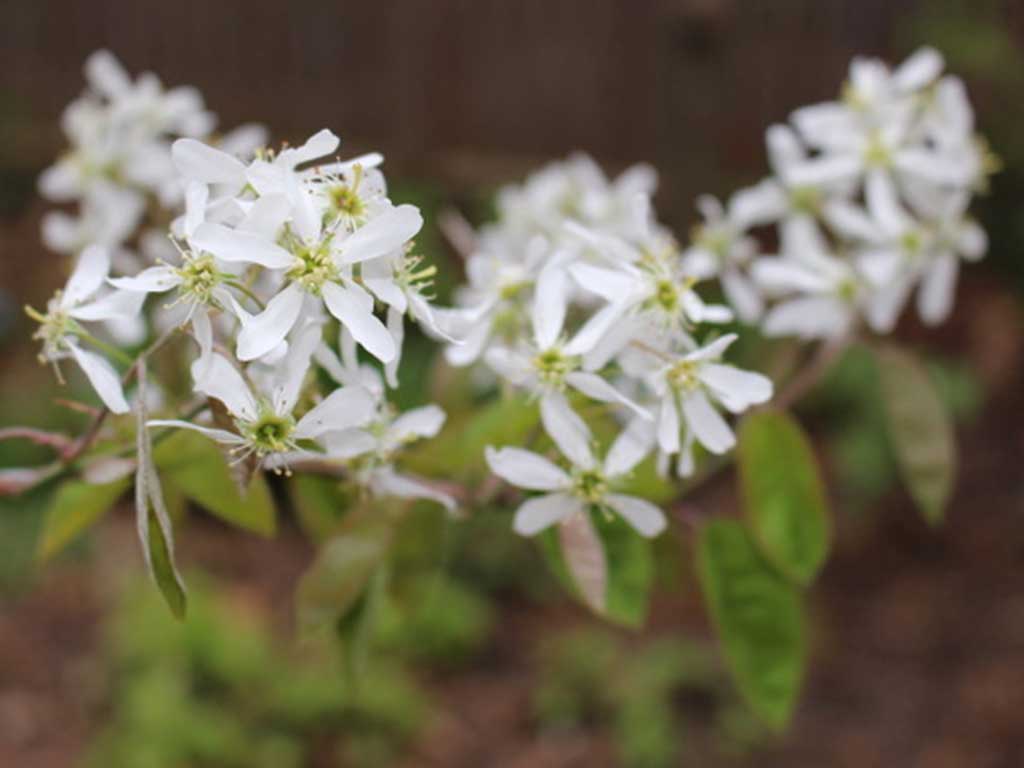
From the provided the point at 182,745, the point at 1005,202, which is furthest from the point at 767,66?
the point at 182,745

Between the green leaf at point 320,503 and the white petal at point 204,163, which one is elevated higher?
the white petal at point 204,163

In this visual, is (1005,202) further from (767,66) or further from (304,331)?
(304,331)

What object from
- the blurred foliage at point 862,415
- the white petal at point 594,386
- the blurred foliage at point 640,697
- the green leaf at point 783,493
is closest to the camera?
the white petal at point 594,386

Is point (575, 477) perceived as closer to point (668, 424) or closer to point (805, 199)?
point (668, 424)

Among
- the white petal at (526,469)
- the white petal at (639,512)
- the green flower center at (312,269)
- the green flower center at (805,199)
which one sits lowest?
the white petal at (639,512)

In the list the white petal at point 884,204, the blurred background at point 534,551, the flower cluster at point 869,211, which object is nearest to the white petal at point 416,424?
the flower cluster at point 869,211

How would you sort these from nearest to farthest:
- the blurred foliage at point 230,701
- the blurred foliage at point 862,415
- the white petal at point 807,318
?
the white petal at point 807,318, the blurred foliage at point 230,701, the blurred foliage at point 862,415

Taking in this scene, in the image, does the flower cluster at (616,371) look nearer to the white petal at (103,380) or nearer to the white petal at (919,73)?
the white petal at (103,380)

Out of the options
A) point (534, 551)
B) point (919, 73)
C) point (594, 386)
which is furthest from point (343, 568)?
point (534, 551)
